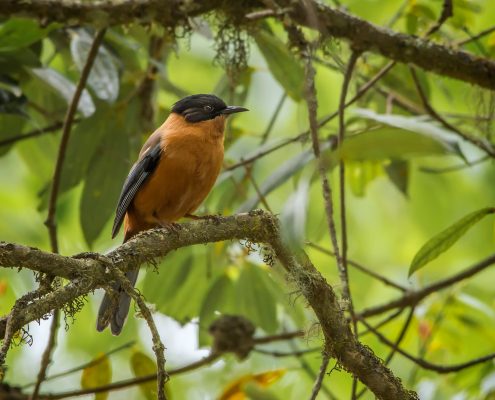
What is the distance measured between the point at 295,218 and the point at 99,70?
2.31m

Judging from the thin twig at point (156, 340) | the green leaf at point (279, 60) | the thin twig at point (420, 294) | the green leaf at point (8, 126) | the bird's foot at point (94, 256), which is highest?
the green leaf at point (8, 126)

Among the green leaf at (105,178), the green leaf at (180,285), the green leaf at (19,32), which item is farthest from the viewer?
the green leaf at (105,178)

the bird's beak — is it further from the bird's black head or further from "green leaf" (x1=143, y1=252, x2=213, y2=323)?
"green leaf" (x1=143, y1=252, x2=213, y2=323)

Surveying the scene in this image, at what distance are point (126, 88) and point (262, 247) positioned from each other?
2235 mm

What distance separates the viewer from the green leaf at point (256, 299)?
489 centimetres

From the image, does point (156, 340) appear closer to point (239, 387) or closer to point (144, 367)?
point (239, 387)

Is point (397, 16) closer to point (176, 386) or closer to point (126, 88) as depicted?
point (126, 88)

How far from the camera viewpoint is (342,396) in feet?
18.0

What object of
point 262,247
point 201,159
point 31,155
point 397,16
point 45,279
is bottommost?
point 45,279

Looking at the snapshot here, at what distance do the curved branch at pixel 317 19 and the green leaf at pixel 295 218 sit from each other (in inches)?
59.7

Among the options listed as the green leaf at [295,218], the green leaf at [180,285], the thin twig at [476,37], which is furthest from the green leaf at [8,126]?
the green leaf at [295,218]

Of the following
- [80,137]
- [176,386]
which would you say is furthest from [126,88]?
[176,386]

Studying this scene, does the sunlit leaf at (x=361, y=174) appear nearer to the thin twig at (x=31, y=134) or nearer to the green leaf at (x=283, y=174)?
the green leaf at (x=283, y=174)

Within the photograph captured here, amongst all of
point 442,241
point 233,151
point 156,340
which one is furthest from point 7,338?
point 233,151
